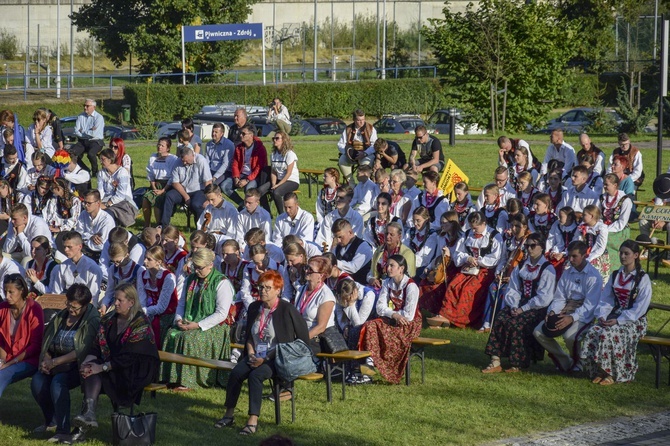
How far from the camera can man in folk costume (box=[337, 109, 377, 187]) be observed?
1867 cm

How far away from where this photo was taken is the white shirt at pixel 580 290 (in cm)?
1070

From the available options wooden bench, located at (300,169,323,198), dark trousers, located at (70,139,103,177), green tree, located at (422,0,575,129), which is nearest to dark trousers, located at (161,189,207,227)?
dark trousers, located at (70,139,103,177)

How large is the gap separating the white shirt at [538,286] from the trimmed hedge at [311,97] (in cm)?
3132

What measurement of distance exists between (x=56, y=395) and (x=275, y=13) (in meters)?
57.7

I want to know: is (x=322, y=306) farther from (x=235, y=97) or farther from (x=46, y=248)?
(x=235, y=97)

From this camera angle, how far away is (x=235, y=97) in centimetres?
4412

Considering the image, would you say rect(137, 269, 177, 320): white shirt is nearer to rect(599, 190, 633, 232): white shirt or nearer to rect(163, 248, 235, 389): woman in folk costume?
rect(163, 248, 235, 389): woman in folk costume

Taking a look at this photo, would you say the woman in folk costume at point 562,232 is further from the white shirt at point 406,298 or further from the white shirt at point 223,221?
the white shirt at point 223,221

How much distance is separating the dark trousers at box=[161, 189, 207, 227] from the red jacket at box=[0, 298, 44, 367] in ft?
21.6

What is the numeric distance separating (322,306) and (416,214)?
3445 millimetres

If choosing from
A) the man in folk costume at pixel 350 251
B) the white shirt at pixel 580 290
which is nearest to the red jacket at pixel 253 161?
the man in folk costume at pixel 350 251

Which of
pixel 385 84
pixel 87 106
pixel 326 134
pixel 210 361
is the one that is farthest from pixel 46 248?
pixel 385 84

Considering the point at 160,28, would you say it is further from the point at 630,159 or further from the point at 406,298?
the point at 406,298

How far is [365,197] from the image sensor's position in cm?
1584
